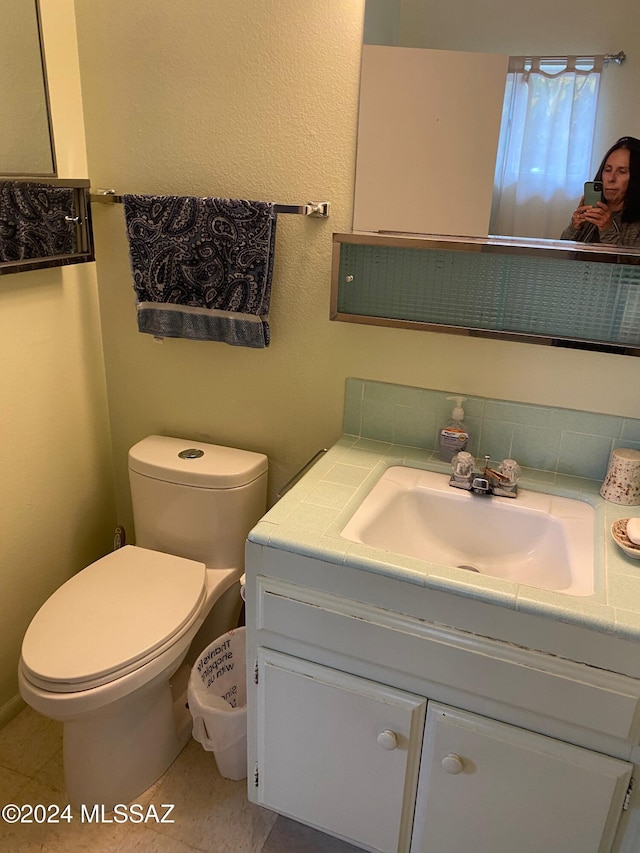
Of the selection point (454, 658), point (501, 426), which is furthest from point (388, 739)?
point (501, 426)

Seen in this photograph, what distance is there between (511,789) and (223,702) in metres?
0.72

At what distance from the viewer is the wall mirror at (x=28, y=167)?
4.91 ft

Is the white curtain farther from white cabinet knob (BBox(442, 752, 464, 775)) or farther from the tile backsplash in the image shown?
white cabinet knob (BBox(442, 752, 464, 775))

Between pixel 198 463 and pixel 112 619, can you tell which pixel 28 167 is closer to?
pixel 198 463

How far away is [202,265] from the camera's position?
1.62 m

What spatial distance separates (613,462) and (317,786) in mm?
937

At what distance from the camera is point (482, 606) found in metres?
1.11

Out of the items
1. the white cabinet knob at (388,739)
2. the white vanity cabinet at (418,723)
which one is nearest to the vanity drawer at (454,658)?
the white vanity cabinet at (418,723)

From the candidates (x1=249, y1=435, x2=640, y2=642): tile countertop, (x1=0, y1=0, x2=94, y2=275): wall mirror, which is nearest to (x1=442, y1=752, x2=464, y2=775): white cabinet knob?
(x1=249, y1=435, x2=640, y2=642): tile countertop

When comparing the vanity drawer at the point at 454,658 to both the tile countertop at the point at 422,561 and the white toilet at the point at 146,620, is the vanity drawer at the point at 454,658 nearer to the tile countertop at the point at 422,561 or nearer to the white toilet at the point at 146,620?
the tile countertop at the point at 422,561

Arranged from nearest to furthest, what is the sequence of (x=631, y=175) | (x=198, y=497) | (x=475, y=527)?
(x=631, y=175) → (x=475, y=527) → (x=198, y=497)

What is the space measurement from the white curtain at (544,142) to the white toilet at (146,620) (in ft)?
2.95

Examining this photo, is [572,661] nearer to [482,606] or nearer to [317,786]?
[482,606]

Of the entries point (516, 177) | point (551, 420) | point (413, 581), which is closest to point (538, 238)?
point (516, 177)
